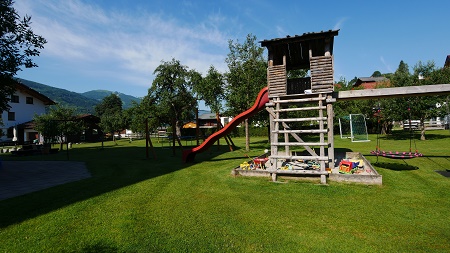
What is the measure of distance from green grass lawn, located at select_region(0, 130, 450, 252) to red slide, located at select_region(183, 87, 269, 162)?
4361mm

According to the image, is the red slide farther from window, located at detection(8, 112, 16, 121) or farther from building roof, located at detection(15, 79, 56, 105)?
window, located at detection(8, 112, 16, 121)

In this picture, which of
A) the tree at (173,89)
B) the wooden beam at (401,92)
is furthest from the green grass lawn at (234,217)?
the tree at (173,89)

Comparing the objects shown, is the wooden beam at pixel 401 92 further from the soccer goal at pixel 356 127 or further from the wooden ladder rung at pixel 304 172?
the soccer goal at pixel 356 127

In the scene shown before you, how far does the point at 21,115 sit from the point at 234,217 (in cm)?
5268

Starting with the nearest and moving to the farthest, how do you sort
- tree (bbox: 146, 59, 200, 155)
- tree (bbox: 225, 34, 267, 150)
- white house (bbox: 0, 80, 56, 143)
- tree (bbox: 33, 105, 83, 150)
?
tree (bbox: 225, 34, 267, 150) < tree (bbox: 33, 105, 83, 150) < white house (bbox: 0, 80, 56, 143) < tree (bbox: 146, 59, 200, 155)

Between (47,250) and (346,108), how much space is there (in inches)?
1579

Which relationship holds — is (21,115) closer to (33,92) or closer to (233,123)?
(33,92)

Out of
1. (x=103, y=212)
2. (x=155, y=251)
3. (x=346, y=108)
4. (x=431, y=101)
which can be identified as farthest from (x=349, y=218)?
(x=346, y=108)

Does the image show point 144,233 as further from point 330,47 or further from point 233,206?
point 330,47

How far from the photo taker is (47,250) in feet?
15.2

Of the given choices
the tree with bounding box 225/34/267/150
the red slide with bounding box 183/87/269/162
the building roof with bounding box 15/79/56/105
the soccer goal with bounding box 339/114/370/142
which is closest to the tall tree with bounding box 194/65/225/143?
the tree with bounding box 225/34/267/150

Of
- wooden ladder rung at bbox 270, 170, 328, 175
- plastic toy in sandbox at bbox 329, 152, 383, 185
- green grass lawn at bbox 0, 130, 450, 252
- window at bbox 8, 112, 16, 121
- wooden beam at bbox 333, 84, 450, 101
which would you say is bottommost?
green grass lawn at bbox 0, 130, 450, 252

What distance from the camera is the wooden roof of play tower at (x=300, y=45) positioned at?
10242mm

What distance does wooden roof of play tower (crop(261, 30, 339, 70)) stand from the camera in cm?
1024
